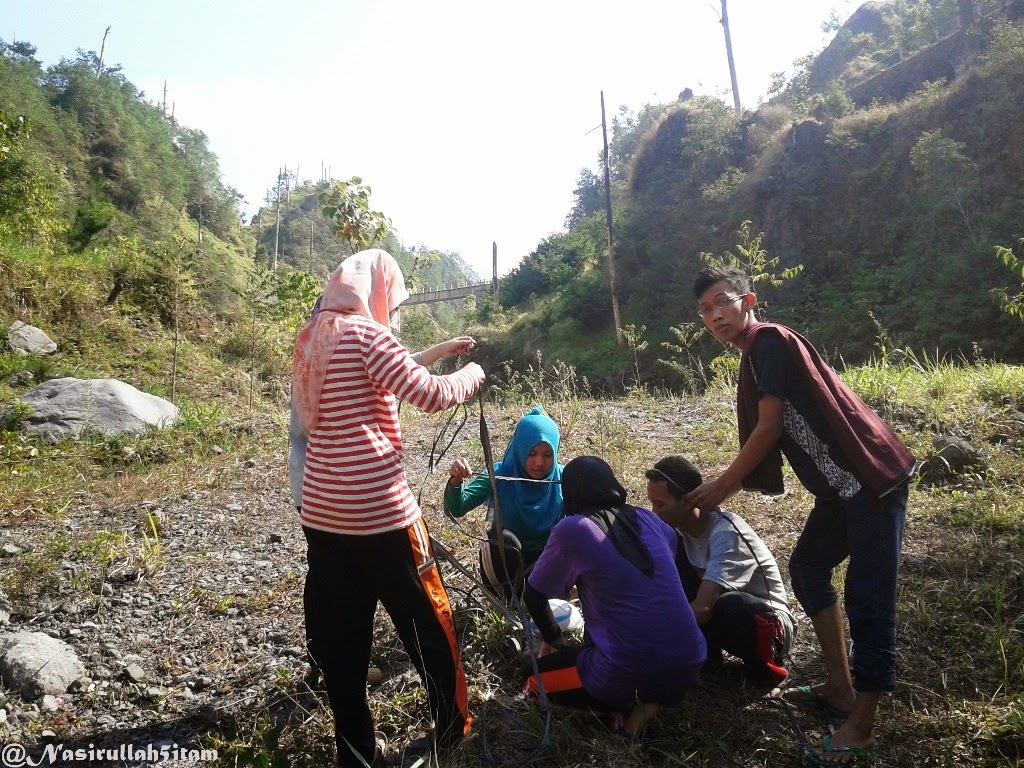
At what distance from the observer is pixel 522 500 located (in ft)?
9.34

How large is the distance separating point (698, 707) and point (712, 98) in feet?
98.4

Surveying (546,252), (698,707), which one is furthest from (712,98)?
(698,707)

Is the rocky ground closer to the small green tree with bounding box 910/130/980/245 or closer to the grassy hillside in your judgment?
the grassy hillside

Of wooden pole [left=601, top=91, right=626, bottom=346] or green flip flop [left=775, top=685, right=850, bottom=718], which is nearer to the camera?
green flip flop [left=775, top=685, right=850, bottom=718]

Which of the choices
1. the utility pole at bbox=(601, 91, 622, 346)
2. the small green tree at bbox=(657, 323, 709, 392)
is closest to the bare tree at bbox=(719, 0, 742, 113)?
the utility pole at bbox=(601, 91, 622, 346)

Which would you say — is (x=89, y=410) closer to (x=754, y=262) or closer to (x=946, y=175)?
(x=754, y=262)

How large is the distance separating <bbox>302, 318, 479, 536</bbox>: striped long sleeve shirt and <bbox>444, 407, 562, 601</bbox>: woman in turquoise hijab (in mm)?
859

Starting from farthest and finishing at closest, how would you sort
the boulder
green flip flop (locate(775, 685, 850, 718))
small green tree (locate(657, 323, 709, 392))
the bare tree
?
the bare tree
small green tree (locate(657, 323, 709, 392))
the boulder
green flip flop (locate(775, 685, 850, 718))

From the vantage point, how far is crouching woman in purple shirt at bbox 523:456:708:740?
1928mm

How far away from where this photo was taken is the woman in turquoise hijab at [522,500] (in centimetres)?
272

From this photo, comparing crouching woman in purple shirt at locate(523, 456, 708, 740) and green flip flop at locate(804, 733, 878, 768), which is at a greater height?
crouching woman in purple shirt at locate(523, 456, 708, 740)

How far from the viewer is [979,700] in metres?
2.11

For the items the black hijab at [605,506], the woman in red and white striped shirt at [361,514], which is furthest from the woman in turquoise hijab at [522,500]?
the woman in red and white striped shirt at [361,514]

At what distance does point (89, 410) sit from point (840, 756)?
7.01 m
